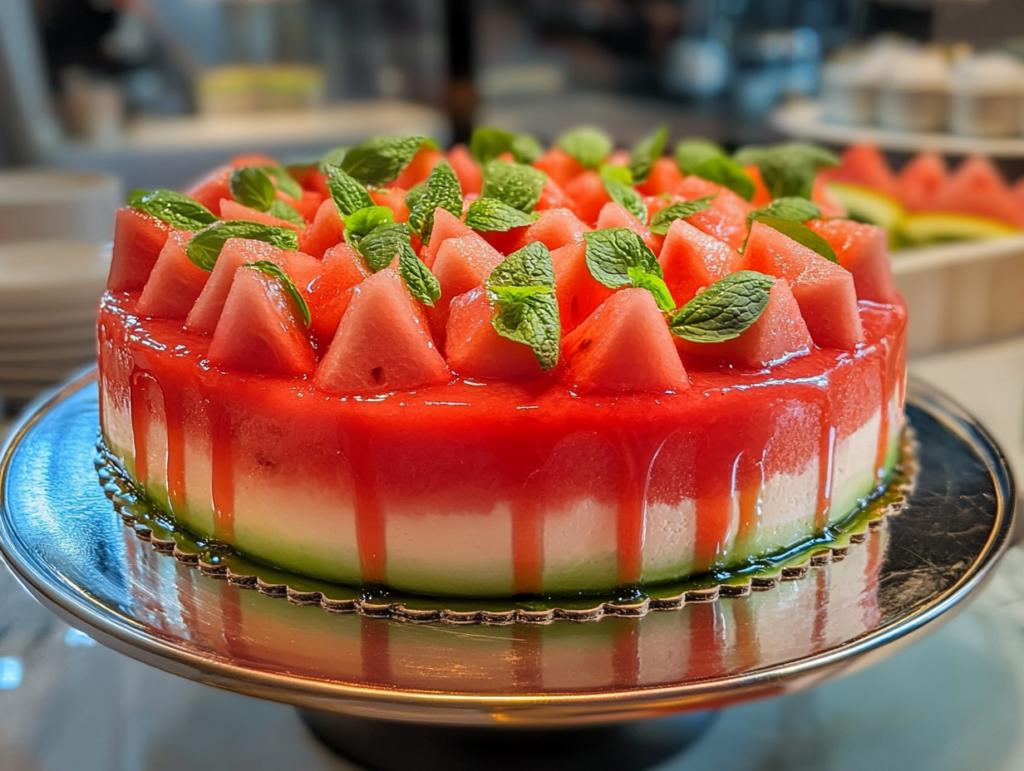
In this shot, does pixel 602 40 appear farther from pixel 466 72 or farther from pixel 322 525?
pixel 322 525

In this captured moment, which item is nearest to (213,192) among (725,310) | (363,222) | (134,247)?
(134,247)

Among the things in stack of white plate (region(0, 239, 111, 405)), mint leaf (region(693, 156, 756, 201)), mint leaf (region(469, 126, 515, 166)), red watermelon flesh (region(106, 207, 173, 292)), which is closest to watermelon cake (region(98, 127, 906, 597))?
red watermelon flesh (region(106, 207, 173, 292))

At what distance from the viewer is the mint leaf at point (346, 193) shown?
1588 mm

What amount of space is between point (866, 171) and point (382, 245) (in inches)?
100

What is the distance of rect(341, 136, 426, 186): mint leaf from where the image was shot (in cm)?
182

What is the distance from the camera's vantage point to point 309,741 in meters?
1.48

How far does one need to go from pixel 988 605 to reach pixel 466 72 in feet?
14.4

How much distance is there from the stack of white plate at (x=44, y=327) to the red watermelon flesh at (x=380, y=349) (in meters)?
1.36

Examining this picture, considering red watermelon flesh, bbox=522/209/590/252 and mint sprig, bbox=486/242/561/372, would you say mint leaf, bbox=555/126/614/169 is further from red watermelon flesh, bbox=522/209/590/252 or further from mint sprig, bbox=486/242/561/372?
mint sprig, bbox=486/242/561/372

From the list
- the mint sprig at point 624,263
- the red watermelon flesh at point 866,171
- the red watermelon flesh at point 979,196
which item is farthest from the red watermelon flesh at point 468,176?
the red watermelon flesh at point 979,196

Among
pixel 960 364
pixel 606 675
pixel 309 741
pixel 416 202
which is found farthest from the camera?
pixel 960 364

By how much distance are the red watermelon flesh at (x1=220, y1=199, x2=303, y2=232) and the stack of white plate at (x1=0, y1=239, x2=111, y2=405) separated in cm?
85

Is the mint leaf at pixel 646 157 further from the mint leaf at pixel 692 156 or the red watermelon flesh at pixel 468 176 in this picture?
the red watermelon flesh at pixel 468 176

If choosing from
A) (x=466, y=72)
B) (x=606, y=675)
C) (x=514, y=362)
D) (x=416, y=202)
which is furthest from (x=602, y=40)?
(x=606, y=675)
